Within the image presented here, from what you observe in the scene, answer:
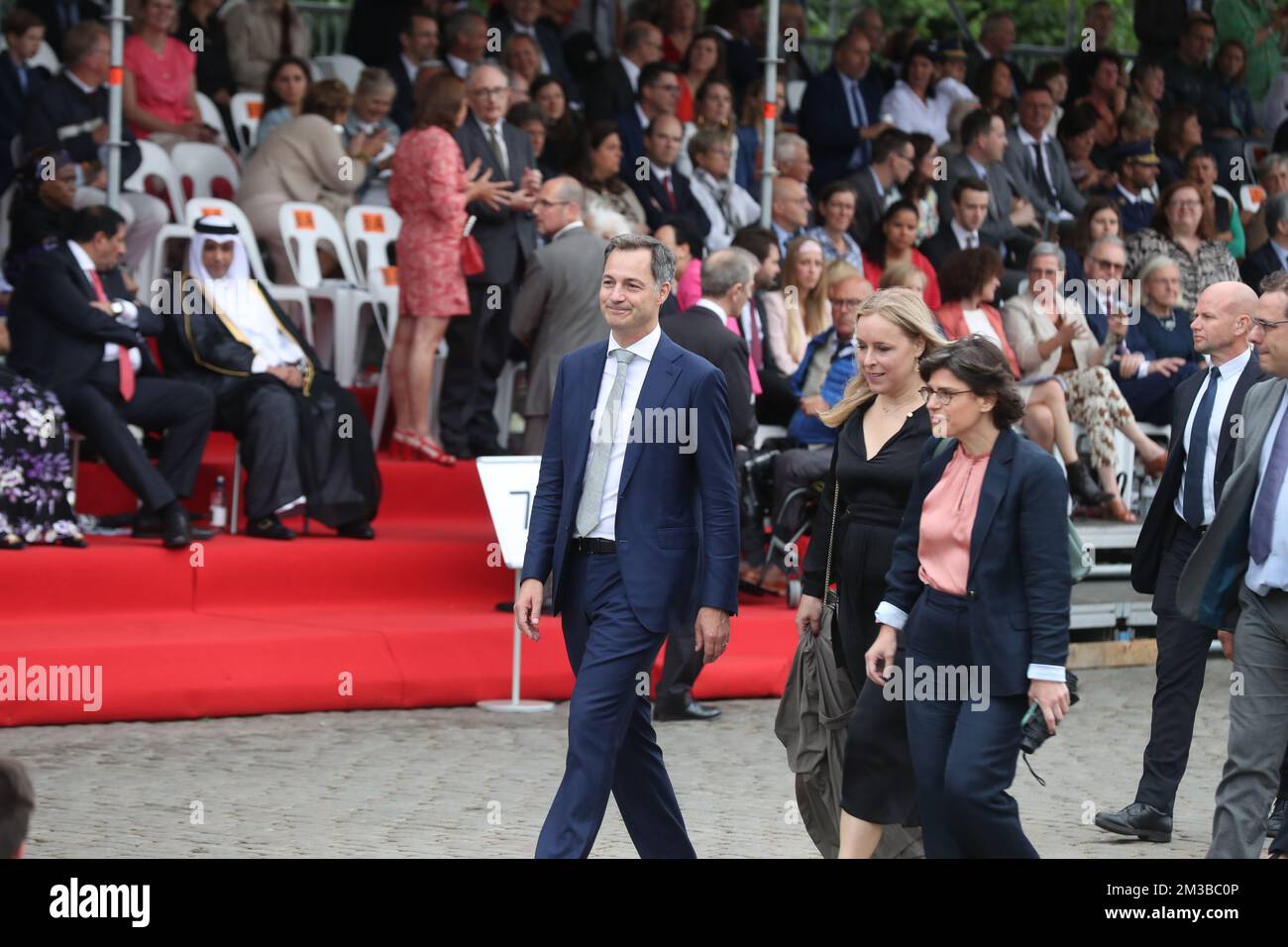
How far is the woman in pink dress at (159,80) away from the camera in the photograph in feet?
44.1

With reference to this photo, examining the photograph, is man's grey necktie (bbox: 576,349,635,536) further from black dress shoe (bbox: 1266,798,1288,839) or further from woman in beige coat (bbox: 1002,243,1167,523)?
woman in beige coat (bbox: 1002,243,1167,523)

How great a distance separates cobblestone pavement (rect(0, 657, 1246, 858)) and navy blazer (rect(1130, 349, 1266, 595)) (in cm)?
100

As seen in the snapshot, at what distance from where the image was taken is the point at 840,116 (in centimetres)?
1623

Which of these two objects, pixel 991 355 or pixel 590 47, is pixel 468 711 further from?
pixel 590 47

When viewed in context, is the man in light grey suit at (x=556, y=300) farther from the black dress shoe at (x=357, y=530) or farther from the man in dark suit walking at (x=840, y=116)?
the man in dark suit walking at (x=840, y=116)

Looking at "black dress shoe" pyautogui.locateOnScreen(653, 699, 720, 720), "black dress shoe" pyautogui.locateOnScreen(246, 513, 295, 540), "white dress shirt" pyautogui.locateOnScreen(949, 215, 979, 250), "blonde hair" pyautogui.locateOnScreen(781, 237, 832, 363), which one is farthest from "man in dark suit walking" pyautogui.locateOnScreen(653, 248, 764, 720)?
"white dress shirt" pyautogui.locateOnScreen(949, 215, 979, 250)

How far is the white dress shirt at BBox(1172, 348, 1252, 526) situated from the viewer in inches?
294

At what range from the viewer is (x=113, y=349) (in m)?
10.6

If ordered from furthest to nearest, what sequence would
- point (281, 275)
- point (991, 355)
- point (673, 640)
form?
point (281, 275) < point (673, 640) < point (991, 355)

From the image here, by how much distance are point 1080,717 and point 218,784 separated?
434 centimetres

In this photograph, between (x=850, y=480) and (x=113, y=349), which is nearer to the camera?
(x=850, y=480)

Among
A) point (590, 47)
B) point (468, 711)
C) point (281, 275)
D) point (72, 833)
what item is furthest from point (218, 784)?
point (590, 47)

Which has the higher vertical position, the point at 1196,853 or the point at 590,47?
the point at 590,47

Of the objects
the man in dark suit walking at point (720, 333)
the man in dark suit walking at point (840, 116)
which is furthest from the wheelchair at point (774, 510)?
the man in dark suit walking at point (840, 116)
